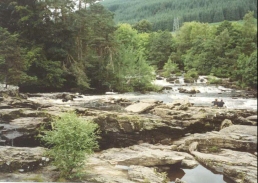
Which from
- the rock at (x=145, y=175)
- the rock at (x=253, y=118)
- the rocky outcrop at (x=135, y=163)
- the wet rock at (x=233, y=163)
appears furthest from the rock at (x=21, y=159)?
the rock at (x=253, y=118)

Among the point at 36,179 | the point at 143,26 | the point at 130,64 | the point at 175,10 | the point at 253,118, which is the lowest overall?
the point at 36,179

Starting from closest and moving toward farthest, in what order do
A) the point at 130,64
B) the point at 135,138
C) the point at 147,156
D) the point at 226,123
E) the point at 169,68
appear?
the point at 226,123
the point at 169,68
the point at 147,156
the point at 130,64
the point at 135,138

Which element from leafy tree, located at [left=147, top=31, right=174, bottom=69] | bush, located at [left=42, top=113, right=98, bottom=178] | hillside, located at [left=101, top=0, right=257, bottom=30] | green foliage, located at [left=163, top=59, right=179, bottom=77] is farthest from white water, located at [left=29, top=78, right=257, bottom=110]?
hillside, located at [left=101, top=0, right=257, bottom=30]

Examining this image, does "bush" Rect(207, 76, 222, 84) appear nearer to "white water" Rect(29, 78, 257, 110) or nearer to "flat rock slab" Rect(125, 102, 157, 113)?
"white water" Rect(29, 78, 257, 110)

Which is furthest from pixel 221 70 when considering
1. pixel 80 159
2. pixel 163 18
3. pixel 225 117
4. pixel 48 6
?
pixel 48 6

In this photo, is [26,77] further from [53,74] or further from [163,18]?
[163,18]

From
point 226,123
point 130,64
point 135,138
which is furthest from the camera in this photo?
point 135,138

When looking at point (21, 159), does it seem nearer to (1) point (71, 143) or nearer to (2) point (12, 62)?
(1) point (71, 143)

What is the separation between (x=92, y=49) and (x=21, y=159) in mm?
1803

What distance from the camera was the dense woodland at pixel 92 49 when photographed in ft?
14.3

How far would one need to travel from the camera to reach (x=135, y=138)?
489 centimetres

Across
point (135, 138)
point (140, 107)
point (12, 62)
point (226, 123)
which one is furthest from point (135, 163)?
point (12, 62)

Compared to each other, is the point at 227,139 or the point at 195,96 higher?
the point at 195,96

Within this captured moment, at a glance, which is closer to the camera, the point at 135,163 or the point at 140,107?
the point at 135,163
